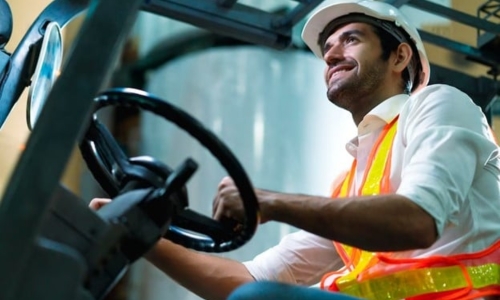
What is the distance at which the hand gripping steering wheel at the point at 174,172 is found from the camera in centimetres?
127

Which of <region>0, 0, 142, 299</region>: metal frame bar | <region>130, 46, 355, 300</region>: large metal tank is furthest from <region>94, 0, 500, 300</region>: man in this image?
<region>130, 46, 355, 300</region>: large metal tank

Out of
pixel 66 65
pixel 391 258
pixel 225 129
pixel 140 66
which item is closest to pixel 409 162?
pixel 391 258

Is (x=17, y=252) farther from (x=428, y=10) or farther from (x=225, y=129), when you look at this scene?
(x=225, y=129)

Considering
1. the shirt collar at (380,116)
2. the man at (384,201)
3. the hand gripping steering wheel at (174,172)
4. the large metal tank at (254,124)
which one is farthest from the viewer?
the large metal tank at (254,124)

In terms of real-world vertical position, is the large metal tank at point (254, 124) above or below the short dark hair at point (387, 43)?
below

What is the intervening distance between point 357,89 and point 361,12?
0.20m

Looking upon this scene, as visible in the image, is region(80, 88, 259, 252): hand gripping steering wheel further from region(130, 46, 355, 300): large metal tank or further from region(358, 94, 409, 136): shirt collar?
region(130, 46, 355, 300): large metal tank

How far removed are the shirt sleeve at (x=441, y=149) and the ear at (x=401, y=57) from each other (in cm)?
38

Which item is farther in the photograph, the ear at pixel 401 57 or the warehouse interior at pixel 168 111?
the ear at pixel 401 57

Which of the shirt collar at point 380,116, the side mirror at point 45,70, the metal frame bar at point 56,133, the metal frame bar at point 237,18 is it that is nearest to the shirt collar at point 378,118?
the shirt collar at point 380,116

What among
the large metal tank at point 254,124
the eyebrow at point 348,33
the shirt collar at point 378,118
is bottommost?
the large metal tank at point 254,124

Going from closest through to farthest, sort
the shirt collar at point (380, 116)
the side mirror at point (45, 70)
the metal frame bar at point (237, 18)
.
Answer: the side mirror at point (45, 70), the shirt collar at point (380, 116), the metal frame bar at point (237, 18)

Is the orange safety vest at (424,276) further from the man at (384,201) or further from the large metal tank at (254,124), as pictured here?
the large metal tank at (254,124)

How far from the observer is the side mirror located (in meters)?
1.65
